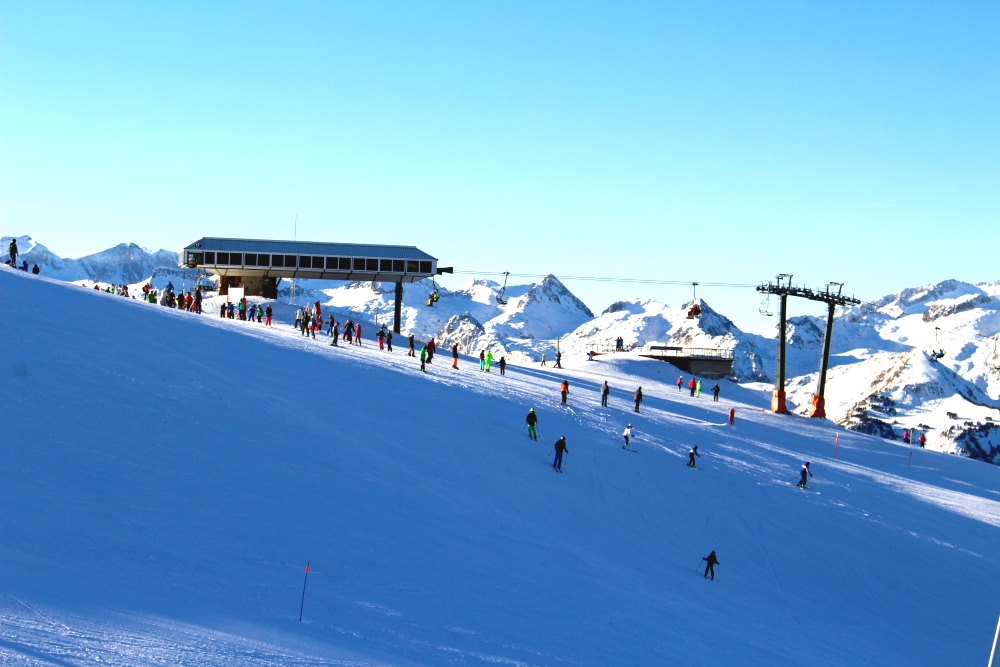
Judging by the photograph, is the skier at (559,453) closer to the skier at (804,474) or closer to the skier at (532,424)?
the skier at (532,424)

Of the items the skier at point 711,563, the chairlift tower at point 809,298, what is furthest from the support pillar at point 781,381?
the skier at point 711,563

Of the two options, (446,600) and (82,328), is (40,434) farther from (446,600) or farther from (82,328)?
(82,328)

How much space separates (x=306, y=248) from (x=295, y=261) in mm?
1388

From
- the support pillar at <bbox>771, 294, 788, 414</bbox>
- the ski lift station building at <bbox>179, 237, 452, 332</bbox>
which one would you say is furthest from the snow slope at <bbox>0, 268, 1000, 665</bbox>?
the ski lift station building at <bbox>179, 237, 452, 332</bbox>

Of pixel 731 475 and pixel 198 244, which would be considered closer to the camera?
pixel 731 475

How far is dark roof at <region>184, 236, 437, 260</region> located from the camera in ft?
214

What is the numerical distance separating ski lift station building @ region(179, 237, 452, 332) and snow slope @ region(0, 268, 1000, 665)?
87.3 ft

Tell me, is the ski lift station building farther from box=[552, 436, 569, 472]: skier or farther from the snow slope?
box=[552, 436, 569, 472]: skier

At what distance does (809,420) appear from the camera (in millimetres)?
49625

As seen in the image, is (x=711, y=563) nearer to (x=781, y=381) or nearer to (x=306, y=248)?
(x=781, y=381)

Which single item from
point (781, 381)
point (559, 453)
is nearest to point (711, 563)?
point (559, 453)

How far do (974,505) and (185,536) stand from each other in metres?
27.0

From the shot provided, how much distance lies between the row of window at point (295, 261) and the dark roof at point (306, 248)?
10.9 inches

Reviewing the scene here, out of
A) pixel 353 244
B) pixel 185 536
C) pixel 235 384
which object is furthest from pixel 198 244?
pixel 185 536
